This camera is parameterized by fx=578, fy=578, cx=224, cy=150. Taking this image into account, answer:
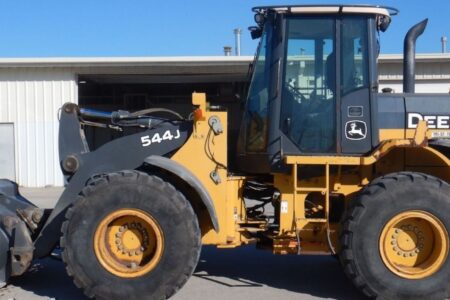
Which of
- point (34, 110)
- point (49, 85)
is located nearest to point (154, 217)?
point (49, 85)

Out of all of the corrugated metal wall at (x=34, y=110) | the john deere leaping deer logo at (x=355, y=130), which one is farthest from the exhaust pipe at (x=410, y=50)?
the corrugated metal wall at (x=34, y=110)

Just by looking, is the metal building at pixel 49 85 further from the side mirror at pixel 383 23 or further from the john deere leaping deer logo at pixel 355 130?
the john deere leaping deer logo at pixel 355 130

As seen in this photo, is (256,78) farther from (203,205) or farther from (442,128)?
(442,128)

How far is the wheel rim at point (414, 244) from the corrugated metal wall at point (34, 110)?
49.3 feet

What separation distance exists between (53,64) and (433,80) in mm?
12011

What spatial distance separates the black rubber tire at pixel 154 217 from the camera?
530cm

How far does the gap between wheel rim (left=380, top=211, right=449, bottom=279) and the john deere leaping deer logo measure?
859mm

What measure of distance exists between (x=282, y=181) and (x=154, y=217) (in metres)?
1.35

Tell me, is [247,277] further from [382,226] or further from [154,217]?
[382,226]

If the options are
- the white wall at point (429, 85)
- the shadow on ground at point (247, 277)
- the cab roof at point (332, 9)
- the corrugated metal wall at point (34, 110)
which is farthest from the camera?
the corrugated metal wall at point (34, 110)

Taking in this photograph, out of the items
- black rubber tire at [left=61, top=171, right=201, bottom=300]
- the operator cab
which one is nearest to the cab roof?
the operator cab

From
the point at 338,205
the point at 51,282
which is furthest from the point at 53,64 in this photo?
the point at 338,205

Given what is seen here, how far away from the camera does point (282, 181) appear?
582 cm

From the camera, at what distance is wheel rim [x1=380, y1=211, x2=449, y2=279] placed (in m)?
5.31
